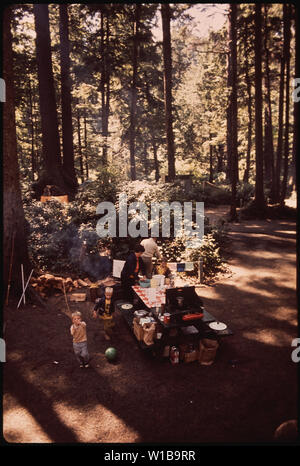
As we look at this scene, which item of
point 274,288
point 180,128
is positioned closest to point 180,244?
point 274,288

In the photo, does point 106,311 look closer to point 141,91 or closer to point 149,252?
point 149,252

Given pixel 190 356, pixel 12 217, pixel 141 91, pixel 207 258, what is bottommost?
pixel 190 356

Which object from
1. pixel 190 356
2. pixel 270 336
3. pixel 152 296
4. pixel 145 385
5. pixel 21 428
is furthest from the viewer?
pixel 152 296

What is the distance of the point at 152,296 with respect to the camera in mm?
7281

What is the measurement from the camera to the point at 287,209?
19859 millimetres

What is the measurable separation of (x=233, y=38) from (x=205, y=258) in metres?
12.6

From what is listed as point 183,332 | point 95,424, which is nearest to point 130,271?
point 183,332

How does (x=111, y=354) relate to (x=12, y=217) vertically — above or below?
below

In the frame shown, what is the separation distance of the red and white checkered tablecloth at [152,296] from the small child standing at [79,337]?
1.75 m

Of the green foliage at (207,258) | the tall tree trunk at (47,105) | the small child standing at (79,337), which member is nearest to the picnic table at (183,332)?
the small child standing at (79,337)

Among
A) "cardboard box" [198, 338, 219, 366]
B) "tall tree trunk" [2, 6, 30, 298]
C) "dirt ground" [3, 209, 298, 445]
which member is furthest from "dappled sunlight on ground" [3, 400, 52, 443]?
"tall tree trunk" [2, 6, 30, 298]

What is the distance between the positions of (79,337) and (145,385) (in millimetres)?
1588

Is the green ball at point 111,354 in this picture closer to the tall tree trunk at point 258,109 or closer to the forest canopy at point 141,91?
the forest canopy at point 141,91

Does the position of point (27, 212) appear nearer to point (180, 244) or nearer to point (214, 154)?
point (180, 244)
